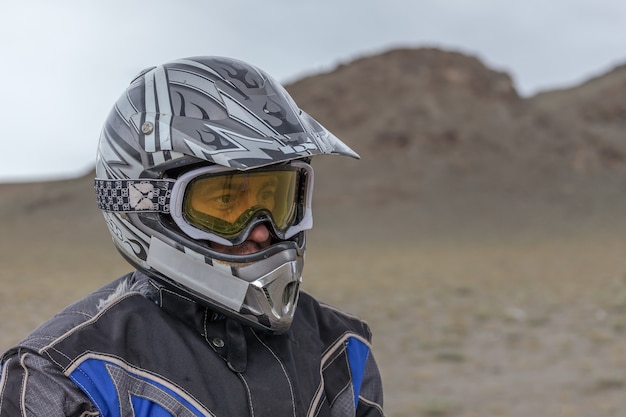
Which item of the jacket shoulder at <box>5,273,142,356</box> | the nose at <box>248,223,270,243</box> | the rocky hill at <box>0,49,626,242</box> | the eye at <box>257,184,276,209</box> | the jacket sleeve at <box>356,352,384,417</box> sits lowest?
the rocky hill at <box>0,49,626,242</box>

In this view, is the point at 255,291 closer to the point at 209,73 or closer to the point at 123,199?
the point at 123,199

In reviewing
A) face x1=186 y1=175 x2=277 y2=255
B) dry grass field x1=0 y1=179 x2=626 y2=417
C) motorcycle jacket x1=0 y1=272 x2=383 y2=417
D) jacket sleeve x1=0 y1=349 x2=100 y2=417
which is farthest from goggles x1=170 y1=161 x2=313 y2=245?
dry grass field x1=0 y1=179 x2=626 y2=417

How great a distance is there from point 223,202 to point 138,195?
0.21 m

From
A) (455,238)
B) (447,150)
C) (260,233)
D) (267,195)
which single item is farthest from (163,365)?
(447,150)

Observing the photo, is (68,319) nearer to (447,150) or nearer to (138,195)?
(138,195)

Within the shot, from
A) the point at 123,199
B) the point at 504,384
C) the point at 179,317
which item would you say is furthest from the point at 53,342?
the point at 504,384

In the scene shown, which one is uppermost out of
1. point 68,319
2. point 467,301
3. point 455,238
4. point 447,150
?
point 68,319

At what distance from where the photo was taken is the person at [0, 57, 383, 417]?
1.70 m

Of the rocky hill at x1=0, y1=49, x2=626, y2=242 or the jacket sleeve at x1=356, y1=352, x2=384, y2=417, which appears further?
the rocky hill at x1=0, y1=49, x2=626, y2=242

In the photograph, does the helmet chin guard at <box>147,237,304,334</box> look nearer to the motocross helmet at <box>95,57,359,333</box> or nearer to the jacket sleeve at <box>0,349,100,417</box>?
the motocross helmet at <box>95,57,359,333</box>

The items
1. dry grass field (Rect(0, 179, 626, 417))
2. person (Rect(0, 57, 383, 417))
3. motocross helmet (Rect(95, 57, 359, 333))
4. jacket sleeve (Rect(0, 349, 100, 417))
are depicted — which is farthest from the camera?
dry grass field (Rect(0, 179, 626, 417))

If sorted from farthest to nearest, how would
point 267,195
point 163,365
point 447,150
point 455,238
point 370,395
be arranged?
point 447,150 < point 455,238 < point 370,395 < point 267,195 < point 163,365

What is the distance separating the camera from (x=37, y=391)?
1.58m

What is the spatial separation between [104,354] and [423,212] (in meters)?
36.0
